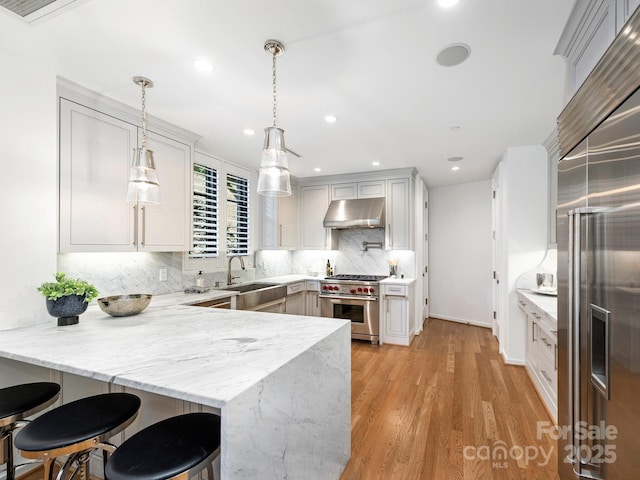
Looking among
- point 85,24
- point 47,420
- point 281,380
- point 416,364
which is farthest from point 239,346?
point 416,364

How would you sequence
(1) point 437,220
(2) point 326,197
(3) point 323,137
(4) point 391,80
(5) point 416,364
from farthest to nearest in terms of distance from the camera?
(1) point 437,220, (2) point 326,197, (5) point 416,364, (3) point 323,137, (4) point 391,80

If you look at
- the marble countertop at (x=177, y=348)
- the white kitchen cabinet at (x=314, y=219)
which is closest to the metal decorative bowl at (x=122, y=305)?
the marble countertop at (x=177, y=348)

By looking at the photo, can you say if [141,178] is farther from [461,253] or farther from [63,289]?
[461,253]

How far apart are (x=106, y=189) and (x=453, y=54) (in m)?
2.68

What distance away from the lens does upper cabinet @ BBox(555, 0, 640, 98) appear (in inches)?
47.3

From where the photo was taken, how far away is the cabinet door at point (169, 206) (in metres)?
2.79

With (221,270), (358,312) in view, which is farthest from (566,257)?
(221,270)

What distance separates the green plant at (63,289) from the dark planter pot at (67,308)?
0.03m

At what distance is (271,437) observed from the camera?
118 centimetres

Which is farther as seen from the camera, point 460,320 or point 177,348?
point 460,320

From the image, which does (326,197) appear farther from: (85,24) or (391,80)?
(85,24)

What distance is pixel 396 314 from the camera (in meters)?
4.52

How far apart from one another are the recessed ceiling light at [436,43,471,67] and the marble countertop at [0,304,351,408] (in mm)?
1764

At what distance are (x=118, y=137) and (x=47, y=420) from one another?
2103 mm
